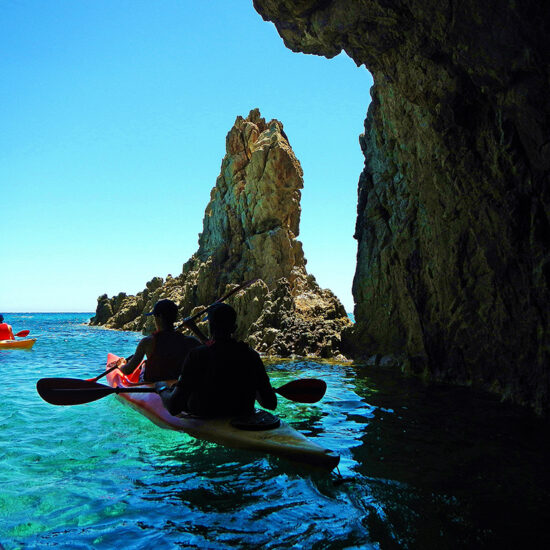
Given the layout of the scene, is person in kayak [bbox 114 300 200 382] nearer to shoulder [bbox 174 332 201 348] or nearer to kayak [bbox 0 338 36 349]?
shoulder [bbox 174 332 201 348]

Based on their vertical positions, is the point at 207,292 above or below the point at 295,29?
below

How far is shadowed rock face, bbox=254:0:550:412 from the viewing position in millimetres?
6953

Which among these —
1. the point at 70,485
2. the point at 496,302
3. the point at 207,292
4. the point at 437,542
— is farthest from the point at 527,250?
the point at 207,292

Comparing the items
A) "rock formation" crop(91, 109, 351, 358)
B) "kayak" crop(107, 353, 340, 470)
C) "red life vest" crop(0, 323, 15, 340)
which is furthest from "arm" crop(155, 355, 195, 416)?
"red life vest" crop(0, 323, 15, 340)

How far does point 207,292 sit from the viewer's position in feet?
106

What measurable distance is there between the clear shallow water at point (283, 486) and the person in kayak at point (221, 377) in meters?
0.58

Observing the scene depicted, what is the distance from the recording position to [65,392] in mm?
5727

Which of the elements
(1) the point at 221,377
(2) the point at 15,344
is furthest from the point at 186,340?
(2) the point at 15,344

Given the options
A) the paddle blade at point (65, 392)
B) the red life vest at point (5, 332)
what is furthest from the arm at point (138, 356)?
the red life vest at point (5, 332)

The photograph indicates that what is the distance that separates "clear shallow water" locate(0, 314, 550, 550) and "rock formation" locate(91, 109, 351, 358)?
10.6 meters

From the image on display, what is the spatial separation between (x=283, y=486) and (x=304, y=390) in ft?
5.11

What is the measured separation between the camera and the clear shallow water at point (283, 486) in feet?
10.8

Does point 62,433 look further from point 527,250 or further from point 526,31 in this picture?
point 526,31

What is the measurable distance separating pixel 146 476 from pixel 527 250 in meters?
6.94
